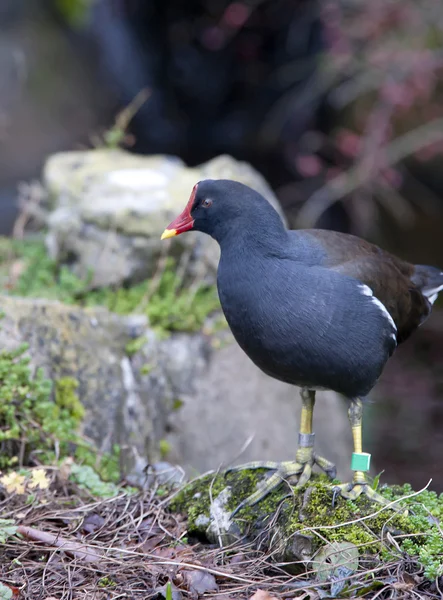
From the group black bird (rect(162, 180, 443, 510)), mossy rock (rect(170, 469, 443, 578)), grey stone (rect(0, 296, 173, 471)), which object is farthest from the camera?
grey stone (rect(0, 296, 173, 471))

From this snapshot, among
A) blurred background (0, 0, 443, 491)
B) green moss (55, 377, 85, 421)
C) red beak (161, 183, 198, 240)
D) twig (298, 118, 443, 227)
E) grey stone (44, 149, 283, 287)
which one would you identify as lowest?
green moss (55, 377, 85, 421)

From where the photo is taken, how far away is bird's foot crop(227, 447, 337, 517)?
3045 mm

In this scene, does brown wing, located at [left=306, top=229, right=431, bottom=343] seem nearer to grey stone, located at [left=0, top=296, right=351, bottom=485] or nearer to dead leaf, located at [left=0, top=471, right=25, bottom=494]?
grey stone, located at [left=0, top=296, right=351, bottom=485]

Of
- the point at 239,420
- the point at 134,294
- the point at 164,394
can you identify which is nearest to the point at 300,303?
the point at 164,394

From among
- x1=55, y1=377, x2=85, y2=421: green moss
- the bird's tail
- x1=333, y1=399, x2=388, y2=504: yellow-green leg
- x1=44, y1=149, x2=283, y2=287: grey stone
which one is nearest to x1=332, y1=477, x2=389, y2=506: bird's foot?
x1=333, y1=399, x2=388, y2=504: yellow-green leg

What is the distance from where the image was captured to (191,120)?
11.5 m

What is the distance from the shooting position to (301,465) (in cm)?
317

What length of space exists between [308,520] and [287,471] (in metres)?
0.39

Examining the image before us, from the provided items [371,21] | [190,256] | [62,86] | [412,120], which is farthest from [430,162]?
[190,256]

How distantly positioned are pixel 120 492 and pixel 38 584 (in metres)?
0.72

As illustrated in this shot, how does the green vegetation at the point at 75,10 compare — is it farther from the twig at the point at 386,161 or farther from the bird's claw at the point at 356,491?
the bird's claw at the point at 356,491

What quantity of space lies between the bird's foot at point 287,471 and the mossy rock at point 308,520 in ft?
0.08

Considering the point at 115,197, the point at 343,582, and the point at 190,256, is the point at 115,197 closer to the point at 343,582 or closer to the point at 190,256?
the point at 190,256

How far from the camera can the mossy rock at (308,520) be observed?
2664 millimetres
